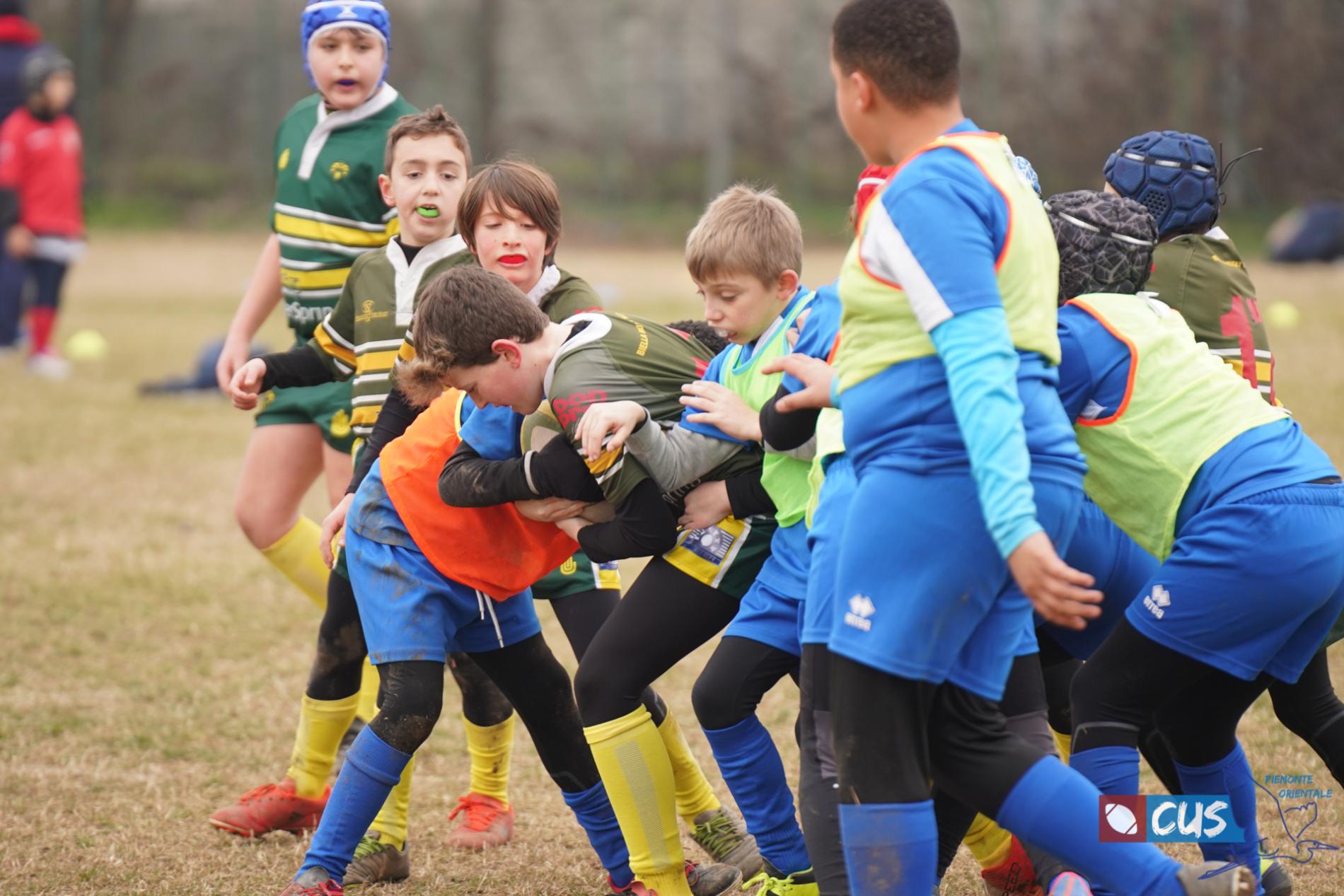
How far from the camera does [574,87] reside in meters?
20.5

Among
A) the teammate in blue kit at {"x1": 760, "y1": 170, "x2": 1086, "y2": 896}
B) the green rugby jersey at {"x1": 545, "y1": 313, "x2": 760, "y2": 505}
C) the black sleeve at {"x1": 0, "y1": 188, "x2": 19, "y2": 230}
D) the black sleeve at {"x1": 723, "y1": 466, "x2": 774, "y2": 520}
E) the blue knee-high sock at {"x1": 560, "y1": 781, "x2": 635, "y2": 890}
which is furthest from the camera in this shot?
the black sleeve at {"x1": 0, "y1": 188, "x2": 19, "y2": 230}

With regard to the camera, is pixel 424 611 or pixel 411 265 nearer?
pixel 424 611

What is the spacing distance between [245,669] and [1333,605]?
3.56 metres

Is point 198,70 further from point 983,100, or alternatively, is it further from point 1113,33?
point 1113,33

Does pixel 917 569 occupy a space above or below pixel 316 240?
below

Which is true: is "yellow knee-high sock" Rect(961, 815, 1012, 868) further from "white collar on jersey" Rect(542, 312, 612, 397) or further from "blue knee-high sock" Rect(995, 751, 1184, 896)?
"white collar on jersey" Rect(542, 312, 612, 397)

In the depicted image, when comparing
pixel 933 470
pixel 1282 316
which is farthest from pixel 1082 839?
pixel 1282 316

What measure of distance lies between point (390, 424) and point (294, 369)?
450mm

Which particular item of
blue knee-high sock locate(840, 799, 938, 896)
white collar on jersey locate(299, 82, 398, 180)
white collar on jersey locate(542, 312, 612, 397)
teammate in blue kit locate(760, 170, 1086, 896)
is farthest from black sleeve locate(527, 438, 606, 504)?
white collar on jersey locate(299, 82, 398, 180)

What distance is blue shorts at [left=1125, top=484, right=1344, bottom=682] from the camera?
8.10 ft

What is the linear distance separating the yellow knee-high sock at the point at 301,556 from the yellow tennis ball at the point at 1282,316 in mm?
8930

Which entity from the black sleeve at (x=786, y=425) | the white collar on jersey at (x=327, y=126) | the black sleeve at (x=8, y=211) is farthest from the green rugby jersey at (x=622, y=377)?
the black sleeve at (x=8, y=211)

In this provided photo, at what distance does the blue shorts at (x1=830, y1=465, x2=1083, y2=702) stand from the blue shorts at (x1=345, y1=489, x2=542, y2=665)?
3.47 ft

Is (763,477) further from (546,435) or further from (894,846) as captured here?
(894,846)
